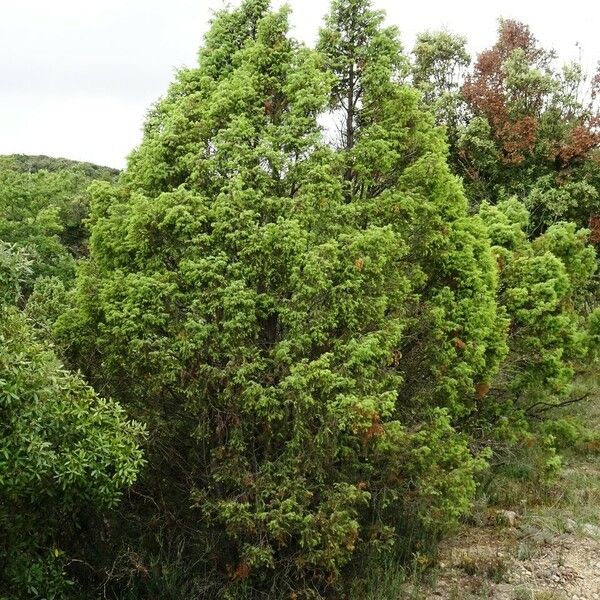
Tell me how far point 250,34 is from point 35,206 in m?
13.0

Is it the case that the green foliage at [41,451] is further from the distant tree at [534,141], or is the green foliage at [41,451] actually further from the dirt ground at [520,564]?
the distant tree at [534,141]

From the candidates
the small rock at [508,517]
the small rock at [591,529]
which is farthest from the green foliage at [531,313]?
the small rock at [591,529]

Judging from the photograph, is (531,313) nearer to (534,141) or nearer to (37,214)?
(534,141)

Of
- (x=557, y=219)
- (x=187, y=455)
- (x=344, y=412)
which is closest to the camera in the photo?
(x=344, y=412)

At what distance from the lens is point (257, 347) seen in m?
8.69

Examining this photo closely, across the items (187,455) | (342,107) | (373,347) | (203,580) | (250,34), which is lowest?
(203,580)

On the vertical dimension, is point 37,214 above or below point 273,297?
above

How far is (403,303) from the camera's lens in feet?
34.5

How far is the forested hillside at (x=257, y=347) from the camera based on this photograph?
25.0ft

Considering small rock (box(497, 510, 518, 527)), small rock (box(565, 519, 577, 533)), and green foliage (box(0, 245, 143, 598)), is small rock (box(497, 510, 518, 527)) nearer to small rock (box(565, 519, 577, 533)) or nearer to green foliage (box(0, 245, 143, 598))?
small rock (box(565, 519, 577, 533))

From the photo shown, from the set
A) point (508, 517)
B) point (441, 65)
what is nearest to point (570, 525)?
point (508, 517)

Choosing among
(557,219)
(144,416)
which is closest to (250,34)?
(144,416)

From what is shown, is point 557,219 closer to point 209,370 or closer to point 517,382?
point 517,382

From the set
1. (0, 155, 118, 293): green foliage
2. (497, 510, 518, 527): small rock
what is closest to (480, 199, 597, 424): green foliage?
(497, 510, 518, 527): small rock
